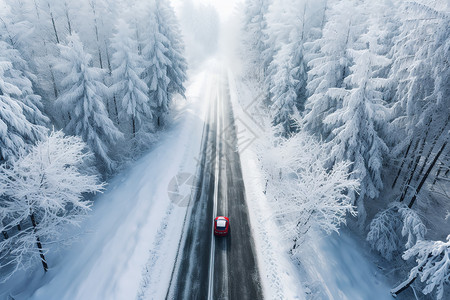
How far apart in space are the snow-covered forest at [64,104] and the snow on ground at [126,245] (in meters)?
1.46

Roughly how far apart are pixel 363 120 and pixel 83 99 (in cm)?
2065

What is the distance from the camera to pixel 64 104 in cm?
1717

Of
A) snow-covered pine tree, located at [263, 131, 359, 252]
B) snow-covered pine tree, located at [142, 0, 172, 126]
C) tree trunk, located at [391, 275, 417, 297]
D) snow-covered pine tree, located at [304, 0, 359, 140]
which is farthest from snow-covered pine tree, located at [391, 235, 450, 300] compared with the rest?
snow-covered pine tree, located at [142, 0, 172, 126]

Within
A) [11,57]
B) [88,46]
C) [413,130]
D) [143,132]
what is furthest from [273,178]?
[88,46]

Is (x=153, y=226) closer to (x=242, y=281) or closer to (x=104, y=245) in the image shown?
(x=104, y=245)

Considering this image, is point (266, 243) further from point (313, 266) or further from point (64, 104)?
point (64, 104)

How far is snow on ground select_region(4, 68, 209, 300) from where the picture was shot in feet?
37.9

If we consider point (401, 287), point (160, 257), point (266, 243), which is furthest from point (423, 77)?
point (160, 257)

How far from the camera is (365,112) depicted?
13.9 m

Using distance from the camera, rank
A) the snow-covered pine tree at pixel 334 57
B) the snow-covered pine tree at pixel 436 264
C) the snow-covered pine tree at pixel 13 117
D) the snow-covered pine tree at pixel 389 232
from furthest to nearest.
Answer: the snow-covered pine tree at pixel 334 57 < the snow-covered pine tree at pixel 389 232 < the snow-covered pine tree at pixel 13 117 < the snow-covered pine tree at pixel 436 264

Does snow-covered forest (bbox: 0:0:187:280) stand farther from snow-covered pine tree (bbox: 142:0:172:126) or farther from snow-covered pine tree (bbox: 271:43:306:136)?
snow-covered pine tree (bbox: 271:43:306:136)

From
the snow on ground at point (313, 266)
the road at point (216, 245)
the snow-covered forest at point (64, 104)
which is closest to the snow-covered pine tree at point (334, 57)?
the snow on ground at point (313, 266)

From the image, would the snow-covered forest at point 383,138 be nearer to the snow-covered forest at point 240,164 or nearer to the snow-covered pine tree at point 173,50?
the snow-covered forest at point 240,164

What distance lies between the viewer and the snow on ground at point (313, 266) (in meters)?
12.4
